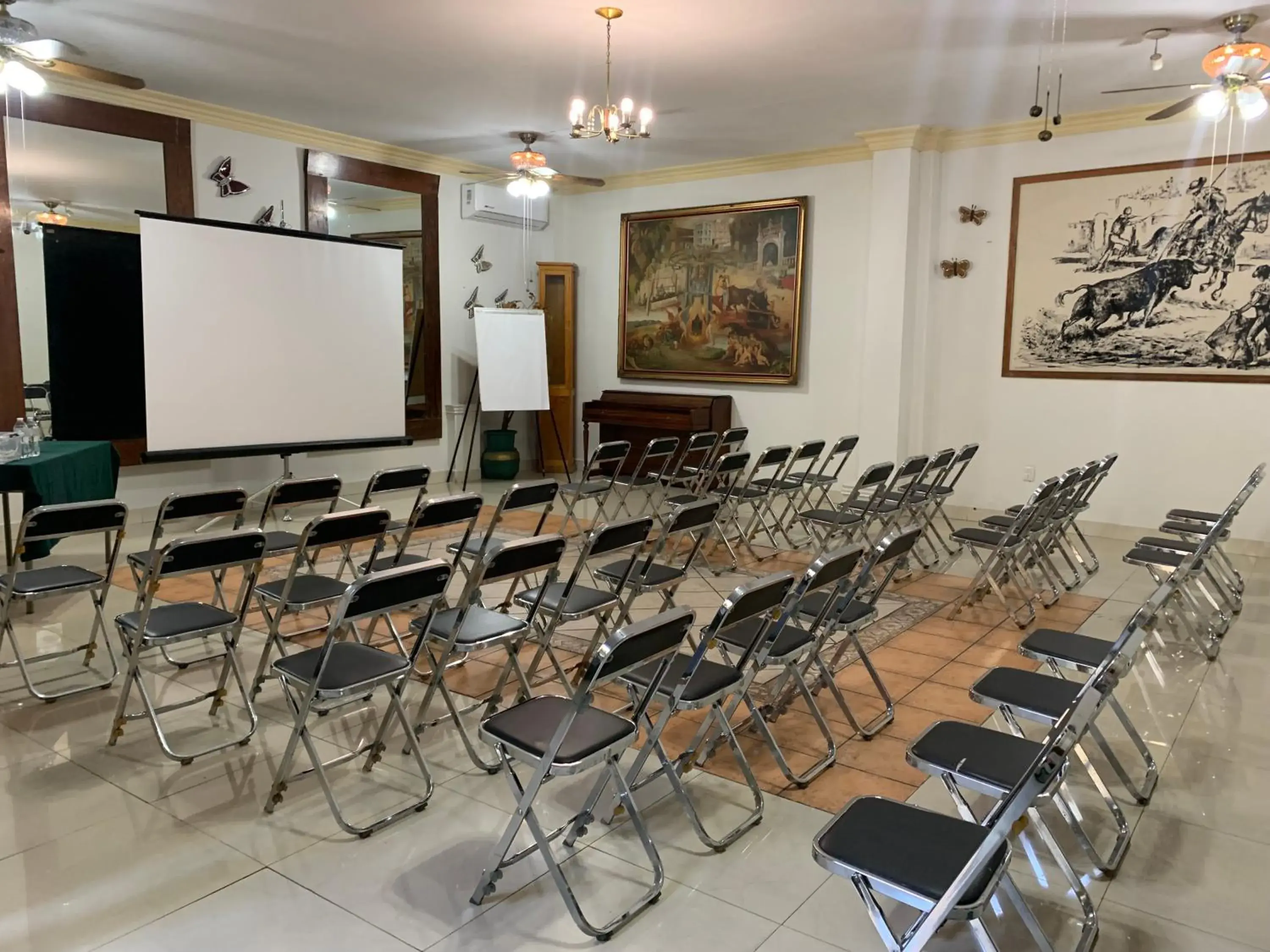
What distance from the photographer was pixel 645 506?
755cm

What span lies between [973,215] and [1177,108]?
2.66m

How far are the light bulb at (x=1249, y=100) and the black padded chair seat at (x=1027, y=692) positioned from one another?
12.3ft

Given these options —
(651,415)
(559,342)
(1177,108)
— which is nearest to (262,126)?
(559,342)

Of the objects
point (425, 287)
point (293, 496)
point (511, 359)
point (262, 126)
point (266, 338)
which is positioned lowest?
point (293, 496)

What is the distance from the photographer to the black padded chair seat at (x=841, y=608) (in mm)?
3242

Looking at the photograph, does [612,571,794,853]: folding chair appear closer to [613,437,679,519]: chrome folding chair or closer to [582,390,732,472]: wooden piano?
[613,437,679,519]: chrome folding chair

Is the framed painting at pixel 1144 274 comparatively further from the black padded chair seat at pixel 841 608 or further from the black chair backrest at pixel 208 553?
the black chair backrest at pixel 208 553

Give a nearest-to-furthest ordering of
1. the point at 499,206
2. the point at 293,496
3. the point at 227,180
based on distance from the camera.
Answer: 1. the point at 293,496
2. the point at 227,180
3. the point at 499,206

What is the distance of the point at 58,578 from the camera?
362 cm

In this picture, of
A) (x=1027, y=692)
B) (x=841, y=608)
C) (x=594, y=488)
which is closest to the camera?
(x=1027, y=692)

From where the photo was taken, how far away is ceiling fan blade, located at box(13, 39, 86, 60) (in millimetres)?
4336

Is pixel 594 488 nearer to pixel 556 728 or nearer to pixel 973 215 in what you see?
pixel 556 728

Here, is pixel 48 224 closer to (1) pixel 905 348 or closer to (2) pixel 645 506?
(2) pixel 645 506

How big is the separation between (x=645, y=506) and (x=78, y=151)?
4912 millimetres
